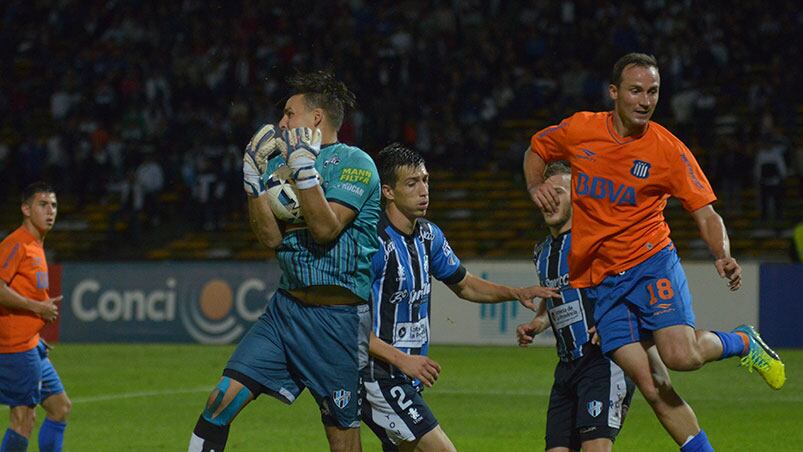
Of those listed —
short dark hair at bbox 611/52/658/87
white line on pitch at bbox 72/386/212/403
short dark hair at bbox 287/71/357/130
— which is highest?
short dark hair at bbox 611/52/658/87

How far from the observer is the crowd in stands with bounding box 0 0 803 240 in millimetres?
22359

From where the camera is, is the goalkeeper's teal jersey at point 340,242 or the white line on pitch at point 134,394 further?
the white line on pitch at point 134,394

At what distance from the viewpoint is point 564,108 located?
22766 mm

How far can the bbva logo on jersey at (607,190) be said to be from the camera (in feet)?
21.9

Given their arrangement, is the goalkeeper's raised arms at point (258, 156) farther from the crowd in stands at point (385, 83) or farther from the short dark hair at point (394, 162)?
the crowd in stands at point (385, 83)

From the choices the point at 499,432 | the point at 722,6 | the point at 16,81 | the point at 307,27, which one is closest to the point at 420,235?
the point at 499,432

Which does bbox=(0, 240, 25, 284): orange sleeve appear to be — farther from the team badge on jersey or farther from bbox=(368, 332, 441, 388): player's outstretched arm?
the team badge on jersey

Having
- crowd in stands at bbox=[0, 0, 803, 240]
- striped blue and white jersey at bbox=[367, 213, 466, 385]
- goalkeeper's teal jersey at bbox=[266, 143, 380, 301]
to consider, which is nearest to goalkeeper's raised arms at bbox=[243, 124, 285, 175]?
goalkeeper's teal jersey at bbox=[266, 143, 380, 301]

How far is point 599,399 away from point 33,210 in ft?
14.8

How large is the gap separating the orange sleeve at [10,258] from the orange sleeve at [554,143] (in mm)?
3898

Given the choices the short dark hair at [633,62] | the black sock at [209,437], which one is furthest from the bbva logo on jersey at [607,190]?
the black sock at [209,437]

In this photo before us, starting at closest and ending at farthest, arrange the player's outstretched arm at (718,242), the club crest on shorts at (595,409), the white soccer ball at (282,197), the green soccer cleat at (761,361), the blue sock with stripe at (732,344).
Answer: the white soccer ball at (282,197) → the player's outstretched arm at (718,242) → the club crest on shorts at (595,409) → the blue sock with stripe at (732,344) → the green soccer cleat at (761,361)

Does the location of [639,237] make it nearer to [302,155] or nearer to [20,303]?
[302,155]

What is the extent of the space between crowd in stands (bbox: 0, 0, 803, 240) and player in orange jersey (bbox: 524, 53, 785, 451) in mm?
14520
